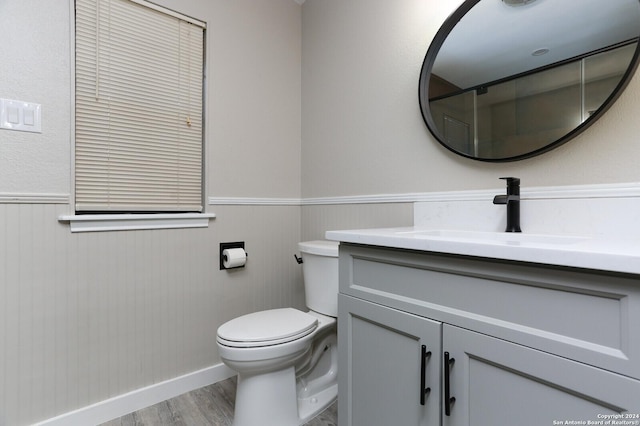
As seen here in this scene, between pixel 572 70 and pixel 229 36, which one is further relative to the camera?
pixel 229 36

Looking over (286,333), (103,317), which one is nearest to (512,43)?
(286,333)

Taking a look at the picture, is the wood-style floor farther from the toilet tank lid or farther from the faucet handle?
the faucet handle

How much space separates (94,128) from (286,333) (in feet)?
4.09

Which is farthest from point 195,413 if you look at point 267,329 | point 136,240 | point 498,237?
point 498,237

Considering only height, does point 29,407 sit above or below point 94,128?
below

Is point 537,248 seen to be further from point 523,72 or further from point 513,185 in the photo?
point 523,72

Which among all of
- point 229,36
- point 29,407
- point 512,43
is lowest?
point 29,407

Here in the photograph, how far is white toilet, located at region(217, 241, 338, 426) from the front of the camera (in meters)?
1.30

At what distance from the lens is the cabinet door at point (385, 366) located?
0.89m

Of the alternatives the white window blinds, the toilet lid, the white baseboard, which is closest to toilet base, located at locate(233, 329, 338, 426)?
the toilet lid

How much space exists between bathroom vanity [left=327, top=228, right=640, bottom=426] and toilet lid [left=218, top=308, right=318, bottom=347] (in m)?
0.27

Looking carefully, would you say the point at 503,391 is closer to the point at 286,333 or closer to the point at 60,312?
the point at 286,333

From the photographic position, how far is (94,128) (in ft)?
4.81

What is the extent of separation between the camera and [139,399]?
5.17ft
